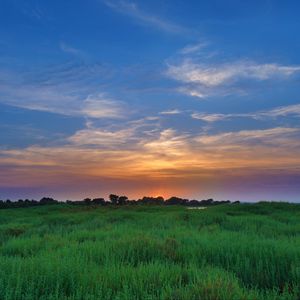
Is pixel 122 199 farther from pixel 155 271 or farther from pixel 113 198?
pixel 155 271

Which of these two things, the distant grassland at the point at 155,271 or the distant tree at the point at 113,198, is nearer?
the distant grassland at the point at 155,271

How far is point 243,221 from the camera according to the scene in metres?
16.6

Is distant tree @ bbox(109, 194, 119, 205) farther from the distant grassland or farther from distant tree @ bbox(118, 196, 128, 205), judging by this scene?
the distant grassland

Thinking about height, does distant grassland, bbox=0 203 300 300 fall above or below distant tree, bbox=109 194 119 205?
below

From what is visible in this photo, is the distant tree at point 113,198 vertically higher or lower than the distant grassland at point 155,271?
higher

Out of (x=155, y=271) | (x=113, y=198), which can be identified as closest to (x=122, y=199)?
(x=113, y=198)

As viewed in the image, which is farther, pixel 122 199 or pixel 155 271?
pixel 122 199

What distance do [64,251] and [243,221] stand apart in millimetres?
10494

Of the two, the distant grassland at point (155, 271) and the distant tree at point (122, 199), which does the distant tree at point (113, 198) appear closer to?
the distant tree at point (122, 199)

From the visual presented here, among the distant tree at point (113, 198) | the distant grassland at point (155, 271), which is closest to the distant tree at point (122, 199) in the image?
the distant tree at point (113, 198)

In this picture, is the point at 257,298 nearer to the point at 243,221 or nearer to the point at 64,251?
the point at 64,251

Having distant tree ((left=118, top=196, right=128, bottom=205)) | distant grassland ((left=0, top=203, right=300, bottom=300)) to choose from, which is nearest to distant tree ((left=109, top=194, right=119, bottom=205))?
distant tree ((left=118, top=196, right=128, bottom=205))

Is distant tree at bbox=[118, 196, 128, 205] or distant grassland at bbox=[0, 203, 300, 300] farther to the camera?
distant tree at bbox=[118, 196, 128, 205]

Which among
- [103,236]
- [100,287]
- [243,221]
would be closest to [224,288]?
[100,287]
